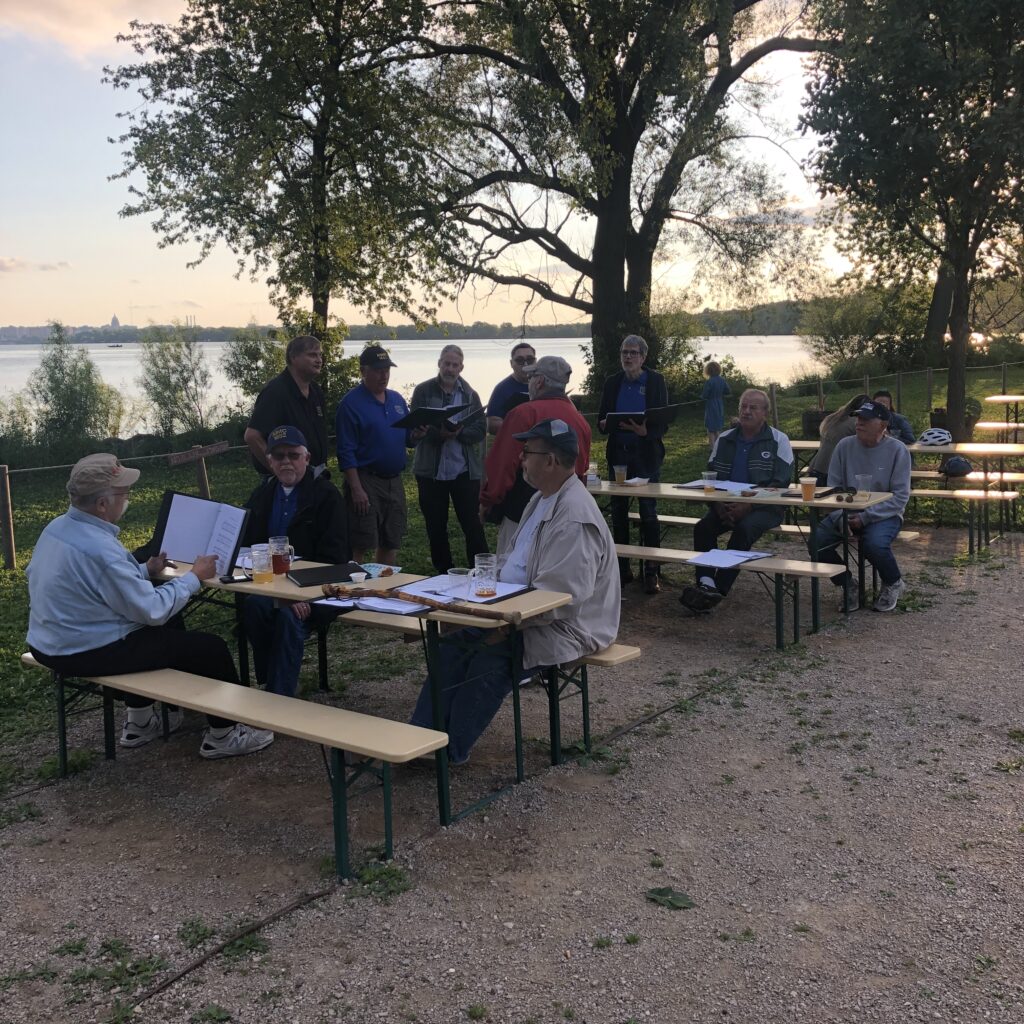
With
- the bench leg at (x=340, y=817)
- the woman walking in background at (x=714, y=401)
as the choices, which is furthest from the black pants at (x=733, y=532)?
the woman walking in background at (x=714, y=401)

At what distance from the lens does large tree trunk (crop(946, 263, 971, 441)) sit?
524 inches

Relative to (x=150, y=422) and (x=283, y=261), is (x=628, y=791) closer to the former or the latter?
(x=283, y=261)

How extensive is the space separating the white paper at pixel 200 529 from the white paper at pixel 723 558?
105 inches

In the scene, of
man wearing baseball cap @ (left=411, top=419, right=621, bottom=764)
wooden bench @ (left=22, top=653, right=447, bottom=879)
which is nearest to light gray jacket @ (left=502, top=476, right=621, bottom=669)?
man wearing baseball cap @ (left=411, top=419, right=621, bottom=764)

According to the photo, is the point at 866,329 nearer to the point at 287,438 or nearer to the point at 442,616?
the point at 287,438

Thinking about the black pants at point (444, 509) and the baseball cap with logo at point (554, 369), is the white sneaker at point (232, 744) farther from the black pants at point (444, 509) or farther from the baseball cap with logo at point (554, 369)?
the black pants at point (444, 509)

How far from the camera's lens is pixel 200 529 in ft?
14.8

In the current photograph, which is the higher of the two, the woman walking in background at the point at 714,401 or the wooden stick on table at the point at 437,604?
the woman walking in background at the point at 714,401

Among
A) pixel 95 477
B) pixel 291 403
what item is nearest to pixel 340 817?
pixel 95 477

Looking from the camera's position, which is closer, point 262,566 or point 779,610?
point 262,566

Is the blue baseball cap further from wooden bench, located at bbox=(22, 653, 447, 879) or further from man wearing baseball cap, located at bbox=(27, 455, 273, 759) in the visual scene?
man wearing baseball cap, located at bbox=(27, 455, 273, 759)

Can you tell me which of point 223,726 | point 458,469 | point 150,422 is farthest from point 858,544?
point 150,422

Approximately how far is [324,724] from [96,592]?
115 centimetres

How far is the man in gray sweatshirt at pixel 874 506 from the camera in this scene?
21.7 ft
